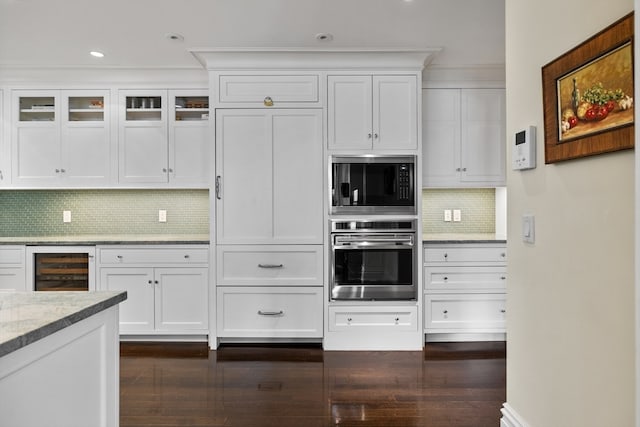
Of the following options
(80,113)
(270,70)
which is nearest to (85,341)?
(270,70)

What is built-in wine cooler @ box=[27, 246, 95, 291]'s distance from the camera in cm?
343

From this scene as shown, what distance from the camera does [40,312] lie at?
1.14 m

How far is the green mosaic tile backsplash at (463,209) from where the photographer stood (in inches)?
159

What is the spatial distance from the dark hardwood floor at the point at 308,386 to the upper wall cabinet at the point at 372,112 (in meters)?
1.74

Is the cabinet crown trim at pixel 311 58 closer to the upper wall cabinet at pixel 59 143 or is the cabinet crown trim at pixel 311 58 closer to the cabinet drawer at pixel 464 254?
the upper wall cabinet at pixel 59 143

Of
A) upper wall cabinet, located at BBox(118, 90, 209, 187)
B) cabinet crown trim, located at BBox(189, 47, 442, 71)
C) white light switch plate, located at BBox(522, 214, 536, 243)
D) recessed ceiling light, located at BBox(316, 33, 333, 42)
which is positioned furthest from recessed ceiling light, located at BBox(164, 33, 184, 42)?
white light switch plate, located at BBox(522, 214, 536, 243)

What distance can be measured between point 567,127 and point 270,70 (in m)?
2.52

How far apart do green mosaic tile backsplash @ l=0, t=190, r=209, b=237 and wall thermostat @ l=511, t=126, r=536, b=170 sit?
121 inches

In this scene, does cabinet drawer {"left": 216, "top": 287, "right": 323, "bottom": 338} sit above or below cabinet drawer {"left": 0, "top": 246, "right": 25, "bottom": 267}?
below

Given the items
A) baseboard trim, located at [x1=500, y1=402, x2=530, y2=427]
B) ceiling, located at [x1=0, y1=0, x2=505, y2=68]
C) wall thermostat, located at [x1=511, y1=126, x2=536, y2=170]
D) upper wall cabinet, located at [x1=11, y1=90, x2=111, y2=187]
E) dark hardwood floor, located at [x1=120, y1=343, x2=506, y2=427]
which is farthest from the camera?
upper wall cabinet, located at [x1=11, y1=90, x2=111, y2=187]

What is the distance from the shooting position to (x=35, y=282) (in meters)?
3.45

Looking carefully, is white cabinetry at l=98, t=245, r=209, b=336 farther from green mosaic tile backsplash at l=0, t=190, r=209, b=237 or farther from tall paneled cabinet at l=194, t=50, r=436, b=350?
green mosaic tile backsplash at l=0, t=190, r=209, b=237

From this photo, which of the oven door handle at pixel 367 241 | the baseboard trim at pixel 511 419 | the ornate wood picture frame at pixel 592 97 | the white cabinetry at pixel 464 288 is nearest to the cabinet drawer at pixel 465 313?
the white cabinetry at pixel 464 288

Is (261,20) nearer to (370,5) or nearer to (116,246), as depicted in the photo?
(370,5)
